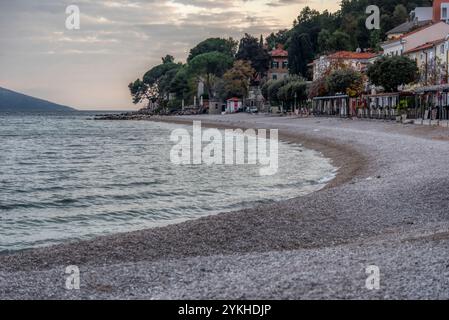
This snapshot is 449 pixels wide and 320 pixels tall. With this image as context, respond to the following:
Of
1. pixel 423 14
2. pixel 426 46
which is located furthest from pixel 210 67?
pixel 426 46

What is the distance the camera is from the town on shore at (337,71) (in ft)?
192

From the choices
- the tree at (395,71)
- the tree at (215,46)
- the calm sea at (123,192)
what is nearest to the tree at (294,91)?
the tree at (395,71)

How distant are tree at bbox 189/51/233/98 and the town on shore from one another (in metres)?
0.20

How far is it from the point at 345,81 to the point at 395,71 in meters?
16.4

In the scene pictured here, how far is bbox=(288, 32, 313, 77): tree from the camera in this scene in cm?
11981

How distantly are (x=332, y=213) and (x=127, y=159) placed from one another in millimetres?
27068

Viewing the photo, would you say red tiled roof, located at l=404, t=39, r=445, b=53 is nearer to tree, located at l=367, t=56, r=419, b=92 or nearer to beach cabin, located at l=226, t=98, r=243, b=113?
tree, located at l=367, t=56, r=419, b=92

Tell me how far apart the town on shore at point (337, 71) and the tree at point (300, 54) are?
0.17m

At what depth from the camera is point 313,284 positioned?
861 centimetres

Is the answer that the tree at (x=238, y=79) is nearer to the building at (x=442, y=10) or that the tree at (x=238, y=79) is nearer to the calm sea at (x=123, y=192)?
the building at (x=442, y=10)

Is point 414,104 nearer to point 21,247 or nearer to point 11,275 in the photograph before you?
point 21,247

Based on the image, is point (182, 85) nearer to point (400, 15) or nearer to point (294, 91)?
point (400, 15)

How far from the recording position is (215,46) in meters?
180

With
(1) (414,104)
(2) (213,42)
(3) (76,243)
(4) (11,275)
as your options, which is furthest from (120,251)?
(2) (213,42)
